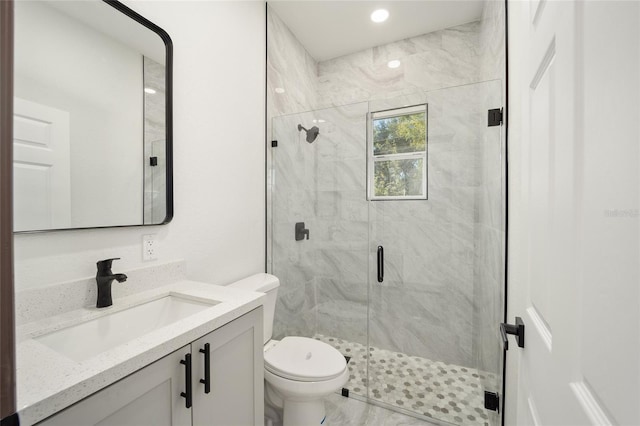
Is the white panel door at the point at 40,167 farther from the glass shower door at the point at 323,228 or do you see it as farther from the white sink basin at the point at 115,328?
the glass shower door at the point at 323,228

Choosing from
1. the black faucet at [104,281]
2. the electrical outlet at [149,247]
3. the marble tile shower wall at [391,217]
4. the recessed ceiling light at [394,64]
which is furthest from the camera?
the recessed ceiling light at [394,64]

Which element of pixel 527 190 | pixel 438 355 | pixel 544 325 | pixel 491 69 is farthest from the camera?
pixel 438 355

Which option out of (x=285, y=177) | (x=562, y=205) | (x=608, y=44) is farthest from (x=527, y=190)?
(x=285, y=177)

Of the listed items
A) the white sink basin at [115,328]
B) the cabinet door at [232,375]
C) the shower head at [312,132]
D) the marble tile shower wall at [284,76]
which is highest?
the marble tile shower wall at [284,76]

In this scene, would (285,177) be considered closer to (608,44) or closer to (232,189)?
(232,189)

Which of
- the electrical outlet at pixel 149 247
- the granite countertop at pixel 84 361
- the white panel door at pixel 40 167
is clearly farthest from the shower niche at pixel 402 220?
the white panel door at pixel 40 167

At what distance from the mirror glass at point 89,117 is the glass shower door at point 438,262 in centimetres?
139

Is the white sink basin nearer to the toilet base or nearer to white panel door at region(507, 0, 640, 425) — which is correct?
the toilet base

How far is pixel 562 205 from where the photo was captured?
1.73 ft

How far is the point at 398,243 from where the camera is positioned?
6.72 ft

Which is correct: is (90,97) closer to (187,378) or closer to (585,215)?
(187,378)

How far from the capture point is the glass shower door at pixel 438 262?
5.59 feet

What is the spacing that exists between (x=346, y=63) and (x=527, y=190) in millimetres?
2366

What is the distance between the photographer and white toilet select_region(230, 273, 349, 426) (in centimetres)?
142
